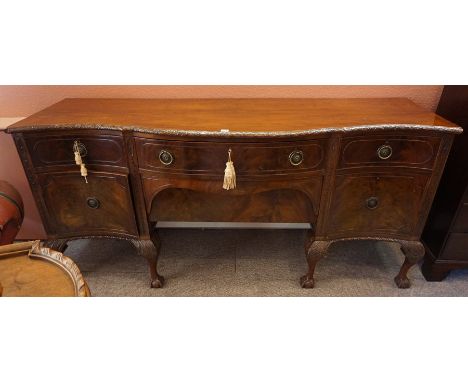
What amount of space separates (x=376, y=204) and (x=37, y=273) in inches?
42.8

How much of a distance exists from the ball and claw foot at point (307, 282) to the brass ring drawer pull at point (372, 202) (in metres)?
0.42

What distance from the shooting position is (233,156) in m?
0.95

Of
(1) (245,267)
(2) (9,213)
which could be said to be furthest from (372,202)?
(2) (9,213)

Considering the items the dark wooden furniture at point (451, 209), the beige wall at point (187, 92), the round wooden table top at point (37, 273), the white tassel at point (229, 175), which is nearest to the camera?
the round wooden table top at point (37, 273)

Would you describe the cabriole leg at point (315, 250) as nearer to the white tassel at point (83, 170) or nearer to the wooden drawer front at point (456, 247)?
the wooden drawer front at point (456, 247)

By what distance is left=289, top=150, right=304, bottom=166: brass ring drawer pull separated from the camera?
949 millimetres

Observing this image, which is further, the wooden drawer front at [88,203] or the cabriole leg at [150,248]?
the cabriole leg at [150,248]

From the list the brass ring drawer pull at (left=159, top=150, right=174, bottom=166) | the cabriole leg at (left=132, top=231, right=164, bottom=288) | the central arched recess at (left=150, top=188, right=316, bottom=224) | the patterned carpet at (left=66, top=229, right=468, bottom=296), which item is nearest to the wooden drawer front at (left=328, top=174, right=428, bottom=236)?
the central arched recess at (left=150, top=188, right=316, bottom=224)

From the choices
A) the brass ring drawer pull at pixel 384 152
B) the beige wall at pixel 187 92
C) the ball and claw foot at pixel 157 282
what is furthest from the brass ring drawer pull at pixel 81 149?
the brass ring drawer pull at pixel 384 152

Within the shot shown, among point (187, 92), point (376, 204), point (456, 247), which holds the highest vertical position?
point (187, 92)

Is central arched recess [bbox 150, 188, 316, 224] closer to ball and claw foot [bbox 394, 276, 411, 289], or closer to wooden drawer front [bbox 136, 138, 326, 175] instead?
wooden drawer front [bbox 136, 138, 326, 175]

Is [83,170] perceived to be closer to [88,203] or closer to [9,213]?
[88,203]

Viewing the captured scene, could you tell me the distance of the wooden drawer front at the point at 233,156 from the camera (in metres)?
0.94

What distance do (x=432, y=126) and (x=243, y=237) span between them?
3.35ft
